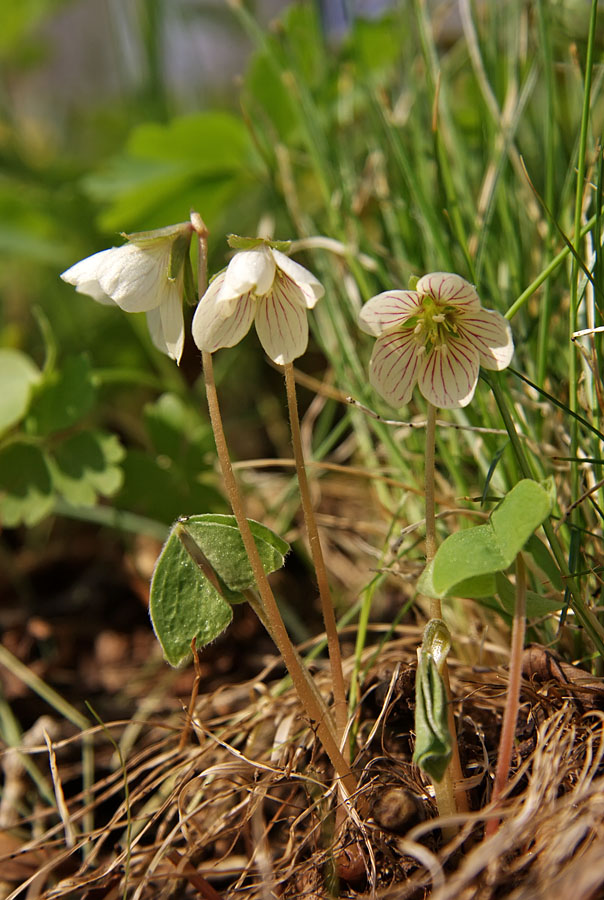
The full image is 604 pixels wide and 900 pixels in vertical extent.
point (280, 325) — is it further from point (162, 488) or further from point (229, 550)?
point (162, 488)

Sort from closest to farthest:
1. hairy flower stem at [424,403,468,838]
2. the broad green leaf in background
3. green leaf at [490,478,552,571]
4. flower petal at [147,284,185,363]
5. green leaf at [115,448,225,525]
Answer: green leaf at [490,478,552,571], hairy flower stem at [424,403,468,838], flower petal at [147,284,185,363], green leaf at [115,448,225,525], the broad green leaf in background

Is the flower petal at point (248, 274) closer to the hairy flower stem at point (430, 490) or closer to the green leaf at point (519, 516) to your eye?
the hairy flower stem at point (430, 490)

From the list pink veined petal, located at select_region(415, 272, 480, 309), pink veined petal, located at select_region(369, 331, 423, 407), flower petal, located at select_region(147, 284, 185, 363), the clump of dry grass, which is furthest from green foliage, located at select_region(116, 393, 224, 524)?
pink veined petal, located at select_region(415, 272, 480, 309)

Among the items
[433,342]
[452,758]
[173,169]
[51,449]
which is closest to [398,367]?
[433,342]

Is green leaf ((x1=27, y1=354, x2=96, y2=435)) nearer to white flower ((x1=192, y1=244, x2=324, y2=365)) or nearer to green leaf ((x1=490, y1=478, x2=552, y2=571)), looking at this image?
white flower ((x1=192, y1=244, x2=324, y2=365))

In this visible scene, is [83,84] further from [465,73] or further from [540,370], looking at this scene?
[540,370]

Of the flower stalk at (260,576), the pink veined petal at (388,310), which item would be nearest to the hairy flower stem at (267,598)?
the flower stalk at (260,576)

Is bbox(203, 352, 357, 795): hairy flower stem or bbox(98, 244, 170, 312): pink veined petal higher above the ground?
bbox(98, 244, 170, 312): pink veined petal
